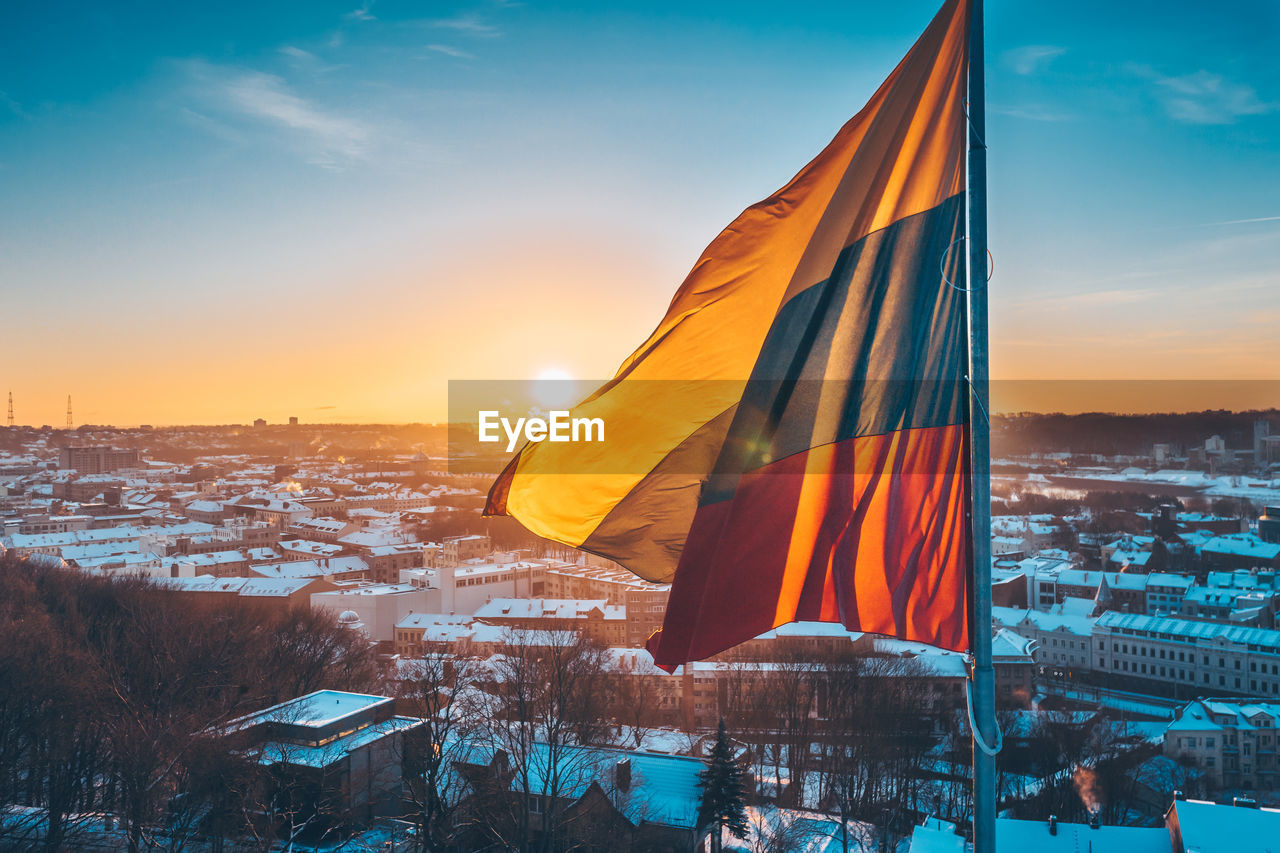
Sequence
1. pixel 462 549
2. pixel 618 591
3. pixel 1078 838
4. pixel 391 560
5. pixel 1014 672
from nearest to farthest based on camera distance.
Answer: pixel 1078 838 < pixel 1014 672 < pixel 618 591 < pixel 391 560 < pixel 462 549

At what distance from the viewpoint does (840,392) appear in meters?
3.44

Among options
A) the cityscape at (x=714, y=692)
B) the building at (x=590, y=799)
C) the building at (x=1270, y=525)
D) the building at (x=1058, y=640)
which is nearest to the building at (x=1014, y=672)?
the cityscape at (x=714, y=692)

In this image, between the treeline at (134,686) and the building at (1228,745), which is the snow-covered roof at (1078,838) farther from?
the treeline at (134,686)

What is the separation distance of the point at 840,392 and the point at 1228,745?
3660 cm

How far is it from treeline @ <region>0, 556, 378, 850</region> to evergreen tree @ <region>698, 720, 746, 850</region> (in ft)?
39.7

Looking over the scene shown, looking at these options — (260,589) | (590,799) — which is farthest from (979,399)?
(260,589)

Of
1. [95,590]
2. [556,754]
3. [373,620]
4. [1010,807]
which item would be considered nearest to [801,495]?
[556,754]

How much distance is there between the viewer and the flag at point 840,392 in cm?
321

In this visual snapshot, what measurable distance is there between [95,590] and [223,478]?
117 m

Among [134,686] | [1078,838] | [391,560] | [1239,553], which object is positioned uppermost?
[134,686]

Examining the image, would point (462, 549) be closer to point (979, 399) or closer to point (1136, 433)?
point (1136, 433)

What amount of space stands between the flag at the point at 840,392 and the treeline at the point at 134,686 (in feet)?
63.3

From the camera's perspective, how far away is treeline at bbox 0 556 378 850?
19.7 meters

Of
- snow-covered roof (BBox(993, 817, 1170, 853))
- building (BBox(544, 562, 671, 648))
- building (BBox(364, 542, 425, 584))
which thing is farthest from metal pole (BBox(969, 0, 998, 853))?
building (BBox(364, 542, 425, 584))
